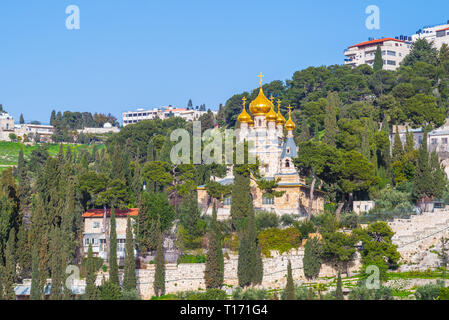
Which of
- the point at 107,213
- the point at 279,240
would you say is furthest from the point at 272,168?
the point at 107,213

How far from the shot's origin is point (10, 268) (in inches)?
1903

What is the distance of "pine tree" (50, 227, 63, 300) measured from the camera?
150 ft

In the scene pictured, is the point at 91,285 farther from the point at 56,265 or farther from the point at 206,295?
the point at 206,295

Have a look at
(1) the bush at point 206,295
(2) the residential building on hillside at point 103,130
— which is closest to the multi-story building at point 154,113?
(2) the residential building on hillside at point 103,130

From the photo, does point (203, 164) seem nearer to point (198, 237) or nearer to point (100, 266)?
point (198, 237)

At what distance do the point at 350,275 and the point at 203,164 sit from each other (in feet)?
59.5

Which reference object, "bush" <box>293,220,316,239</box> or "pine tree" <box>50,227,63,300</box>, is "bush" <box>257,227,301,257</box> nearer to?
"bush" <box>293,220,316,239</box>

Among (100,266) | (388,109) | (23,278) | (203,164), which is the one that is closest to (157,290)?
(100,266)

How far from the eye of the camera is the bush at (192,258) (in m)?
51.2

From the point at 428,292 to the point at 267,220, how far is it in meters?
15.2

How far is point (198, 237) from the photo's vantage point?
54.0 meters

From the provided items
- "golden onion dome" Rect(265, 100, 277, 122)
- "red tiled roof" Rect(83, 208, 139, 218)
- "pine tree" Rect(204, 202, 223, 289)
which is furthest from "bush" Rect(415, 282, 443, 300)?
"golden onion dome" Rect(265, 100, 277, 122)

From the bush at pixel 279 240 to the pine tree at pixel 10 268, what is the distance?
14718 mm
